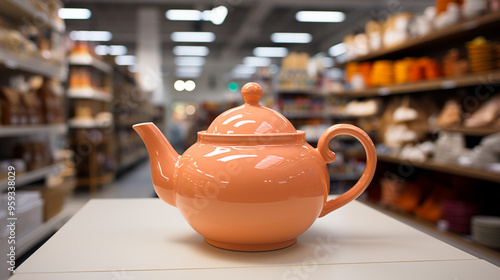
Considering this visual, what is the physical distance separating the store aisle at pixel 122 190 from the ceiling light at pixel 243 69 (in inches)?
414

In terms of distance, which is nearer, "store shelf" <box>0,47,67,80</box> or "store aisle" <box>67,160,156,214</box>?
"store shelf" <box>0,47,67,80</box>

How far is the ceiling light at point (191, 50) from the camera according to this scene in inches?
512

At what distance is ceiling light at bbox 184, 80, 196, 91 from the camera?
1994 centimetres

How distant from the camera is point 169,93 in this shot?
1986cm

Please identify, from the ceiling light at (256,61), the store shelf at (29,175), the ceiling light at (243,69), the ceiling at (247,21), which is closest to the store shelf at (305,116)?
the ceiling at (247,21)

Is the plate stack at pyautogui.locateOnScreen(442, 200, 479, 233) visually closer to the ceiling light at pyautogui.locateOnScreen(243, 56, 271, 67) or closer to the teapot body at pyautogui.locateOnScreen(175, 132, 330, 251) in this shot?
the teapot body at pyautogui.locateOnScreen(175, 132, 330, 251)

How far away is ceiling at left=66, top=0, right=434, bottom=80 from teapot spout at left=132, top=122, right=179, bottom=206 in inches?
228

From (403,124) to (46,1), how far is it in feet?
11.6

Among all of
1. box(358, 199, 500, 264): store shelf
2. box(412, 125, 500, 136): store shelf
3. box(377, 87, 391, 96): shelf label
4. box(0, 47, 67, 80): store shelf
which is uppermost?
box(0, 47, 67, 80): store shelf

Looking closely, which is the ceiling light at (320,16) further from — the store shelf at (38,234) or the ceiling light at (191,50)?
the store shelf at (38,234)

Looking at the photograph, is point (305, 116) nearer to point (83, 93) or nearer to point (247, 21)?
point (83, 93)

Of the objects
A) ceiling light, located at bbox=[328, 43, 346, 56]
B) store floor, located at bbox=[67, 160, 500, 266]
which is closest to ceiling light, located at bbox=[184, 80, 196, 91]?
Result: ceiling light, located at bbox=[328, 43, 346, 56]

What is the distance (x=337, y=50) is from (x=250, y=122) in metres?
12.4

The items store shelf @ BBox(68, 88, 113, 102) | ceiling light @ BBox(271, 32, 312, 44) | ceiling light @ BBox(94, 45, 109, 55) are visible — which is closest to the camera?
store shelf @ BBox(68, 88, 113, 102)
